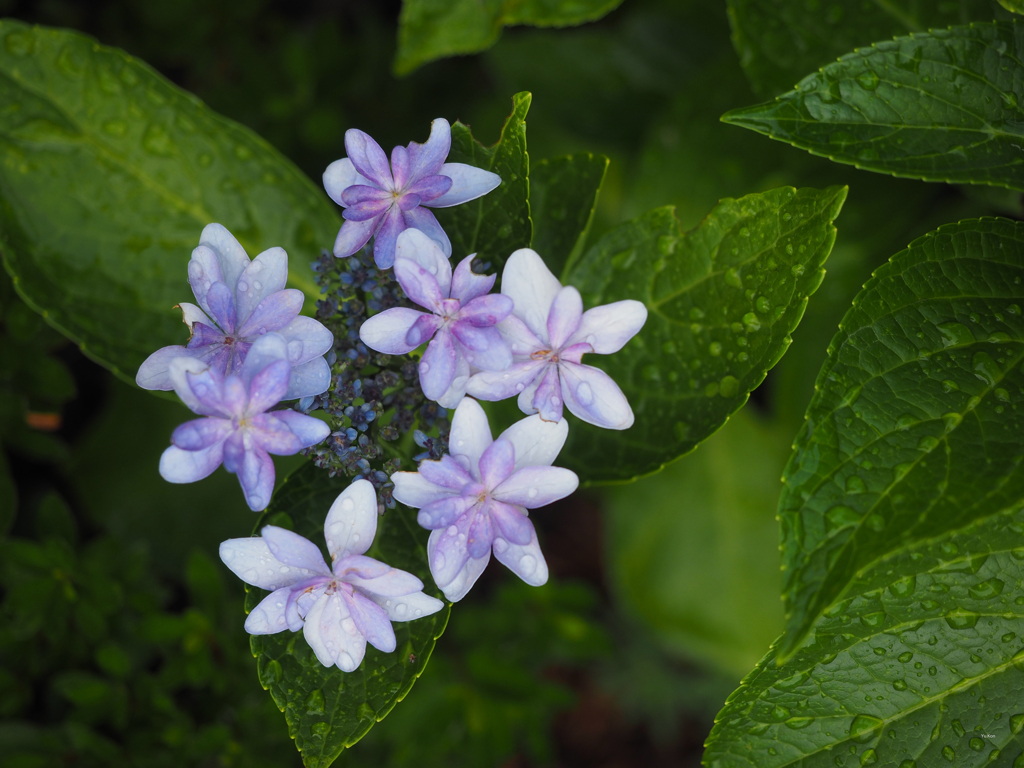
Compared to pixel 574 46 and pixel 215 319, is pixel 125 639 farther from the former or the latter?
pixel 574 46

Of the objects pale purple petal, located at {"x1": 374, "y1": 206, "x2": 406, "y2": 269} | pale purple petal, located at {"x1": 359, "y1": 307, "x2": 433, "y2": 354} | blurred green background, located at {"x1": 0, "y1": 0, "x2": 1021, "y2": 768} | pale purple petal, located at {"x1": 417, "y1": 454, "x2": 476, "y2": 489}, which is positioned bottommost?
blurred green background, located at {"x1": 0, "y1": 0, "x2": 1021, "y2": 768}

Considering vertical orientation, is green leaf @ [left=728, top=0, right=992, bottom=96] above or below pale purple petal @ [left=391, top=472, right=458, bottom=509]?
above

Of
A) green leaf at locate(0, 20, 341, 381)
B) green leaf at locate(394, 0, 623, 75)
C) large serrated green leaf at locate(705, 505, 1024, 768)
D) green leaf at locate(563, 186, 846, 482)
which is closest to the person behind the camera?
green leaf at locate(563, 186, 846, 482)

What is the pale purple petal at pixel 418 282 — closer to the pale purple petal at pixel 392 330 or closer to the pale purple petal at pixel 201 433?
the pale purple petal at pixel 392 330

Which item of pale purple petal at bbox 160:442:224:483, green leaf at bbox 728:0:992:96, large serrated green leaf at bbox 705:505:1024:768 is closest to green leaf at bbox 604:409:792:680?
large serrated green leaf at bbox 705:505:1024:768

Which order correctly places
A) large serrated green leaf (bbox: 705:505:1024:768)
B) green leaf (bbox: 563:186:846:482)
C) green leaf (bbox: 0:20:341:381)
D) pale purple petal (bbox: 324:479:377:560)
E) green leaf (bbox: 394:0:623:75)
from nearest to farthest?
pale purple petal (bbox: 324:479:377:560), green leaf (bbox: 563:186:846:482), large serrated green leaf (bbox: 705:505:1024:768), green leaf (bbox: 0:20:341:381), green leaf (bbox: 394:0:623:75)

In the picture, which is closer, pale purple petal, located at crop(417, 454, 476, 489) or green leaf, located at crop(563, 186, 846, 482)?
pale purple petal, located at crop(417, 454, 476, 489)

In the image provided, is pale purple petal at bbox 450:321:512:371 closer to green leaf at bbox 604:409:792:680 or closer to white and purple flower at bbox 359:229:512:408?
white and purple flower at bbox 359:229:512:408

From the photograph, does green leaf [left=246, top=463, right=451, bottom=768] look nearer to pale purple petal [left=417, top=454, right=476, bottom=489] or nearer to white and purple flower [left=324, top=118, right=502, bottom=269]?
pale purple petal [left=417, top=454, right=476, bottom=489]
